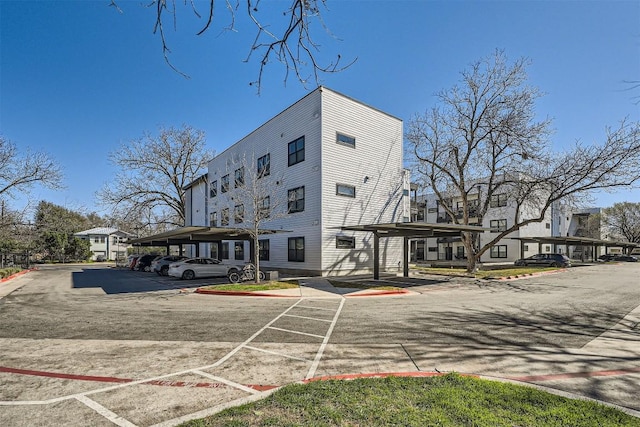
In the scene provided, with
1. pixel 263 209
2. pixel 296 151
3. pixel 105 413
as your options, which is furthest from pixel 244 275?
pixel 105 413

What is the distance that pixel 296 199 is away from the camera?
23.5m

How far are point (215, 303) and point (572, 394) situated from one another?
422 inches

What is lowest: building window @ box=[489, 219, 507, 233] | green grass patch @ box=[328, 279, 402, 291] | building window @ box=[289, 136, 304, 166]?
green grass patch @ box=[328, 279, 402, 291]

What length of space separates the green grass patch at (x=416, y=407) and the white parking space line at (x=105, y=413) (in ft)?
2.68

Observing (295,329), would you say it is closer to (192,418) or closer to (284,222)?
(192,418)

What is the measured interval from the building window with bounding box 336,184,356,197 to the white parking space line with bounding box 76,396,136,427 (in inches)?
743

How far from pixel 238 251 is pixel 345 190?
13385mm

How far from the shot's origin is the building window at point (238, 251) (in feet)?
99.9

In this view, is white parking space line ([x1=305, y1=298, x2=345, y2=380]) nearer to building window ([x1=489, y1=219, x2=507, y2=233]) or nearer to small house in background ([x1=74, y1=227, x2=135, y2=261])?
building window ([x1=489, y1=219, x2=507, y2=233])

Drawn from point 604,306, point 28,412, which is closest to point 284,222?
point 604,306

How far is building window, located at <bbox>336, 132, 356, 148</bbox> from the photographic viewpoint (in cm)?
2264

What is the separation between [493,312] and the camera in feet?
35.1

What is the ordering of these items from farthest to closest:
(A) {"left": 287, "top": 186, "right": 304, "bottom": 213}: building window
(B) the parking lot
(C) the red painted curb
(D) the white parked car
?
(A) {"left": 287, "top": 186, "right": 304, "bottom": 213}: building window, (D) the white parked car, (C) the red painted curb, (B) the parking lot

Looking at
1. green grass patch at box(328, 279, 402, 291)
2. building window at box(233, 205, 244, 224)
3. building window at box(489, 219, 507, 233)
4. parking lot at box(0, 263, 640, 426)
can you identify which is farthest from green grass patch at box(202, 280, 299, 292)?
building window at box(489, 219, 507, 233)
